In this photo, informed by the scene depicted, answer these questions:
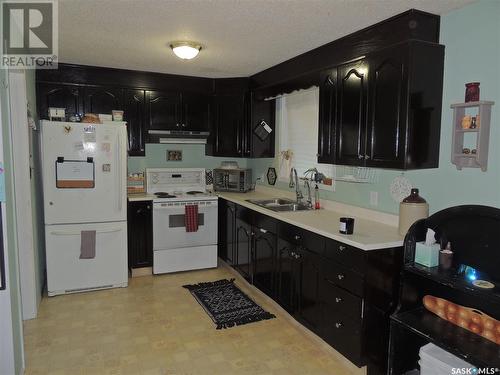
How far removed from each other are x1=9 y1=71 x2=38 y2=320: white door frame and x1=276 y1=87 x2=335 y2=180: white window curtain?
253 centimetres

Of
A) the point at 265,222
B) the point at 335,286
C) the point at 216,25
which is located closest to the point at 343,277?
the point at 335,286

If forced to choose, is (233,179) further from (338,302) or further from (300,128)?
(338,302)

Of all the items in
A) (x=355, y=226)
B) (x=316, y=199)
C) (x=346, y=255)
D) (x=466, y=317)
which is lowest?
(x=466, y=317)

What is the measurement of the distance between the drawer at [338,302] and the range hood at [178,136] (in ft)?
8.76

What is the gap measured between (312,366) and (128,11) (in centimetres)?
269

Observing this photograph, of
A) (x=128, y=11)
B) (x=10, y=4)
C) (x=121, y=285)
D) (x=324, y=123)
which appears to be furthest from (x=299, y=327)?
(x=10, y=4)

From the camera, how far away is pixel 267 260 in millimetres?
3447

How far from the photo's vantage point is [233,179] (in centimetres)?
466

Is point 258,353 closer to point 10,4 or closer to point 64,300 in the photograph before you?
point 64,300

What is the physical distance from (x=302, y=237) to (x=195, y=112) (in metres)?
2.47

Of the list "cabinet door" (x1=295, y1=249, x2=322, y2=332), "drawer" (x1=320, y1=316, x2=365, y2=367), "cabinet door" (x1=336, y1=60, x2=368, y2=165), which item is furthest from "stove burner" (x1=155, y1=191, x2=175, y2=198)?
"drawer" (x1=320, y1=316, x2=365, y2=367)

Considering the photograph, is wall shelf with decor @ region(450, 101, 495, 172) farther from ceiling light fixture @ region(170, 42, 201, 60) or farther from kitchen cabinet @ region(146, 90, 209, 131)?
kitchen cabinet @ region(146, 90, 209, 131)

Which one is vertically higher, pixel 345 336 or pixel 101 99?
pixel 101 99

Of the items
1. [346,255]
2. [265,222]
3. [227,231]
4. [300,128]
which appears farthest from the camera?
[227,231]
